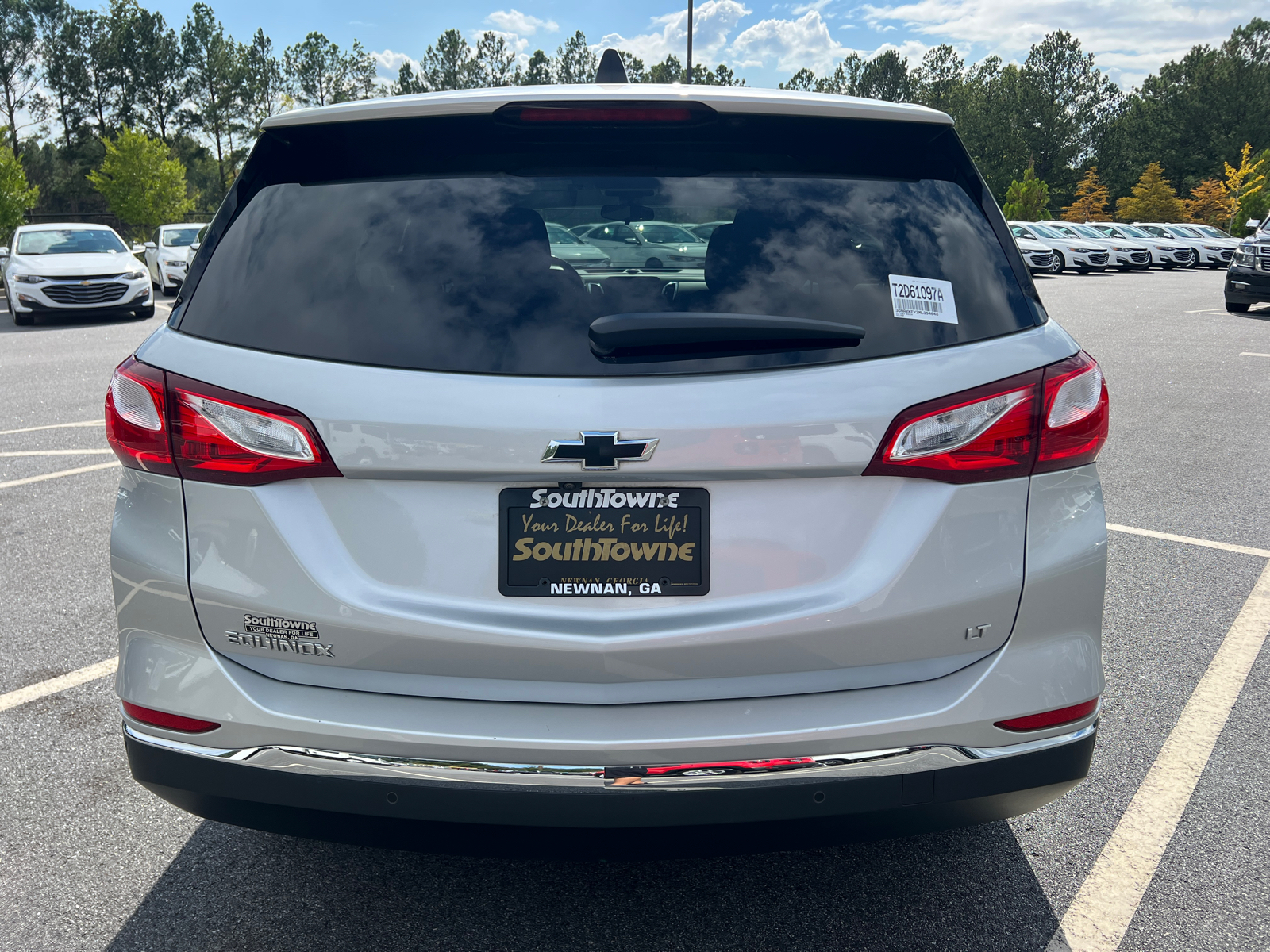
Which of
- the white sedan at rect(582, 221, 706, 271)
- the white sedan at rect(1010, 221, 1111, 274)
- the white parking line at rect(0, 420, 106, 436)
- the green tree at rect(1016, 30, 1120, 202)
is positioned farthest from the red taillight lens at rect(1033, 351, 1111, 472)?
the green tree at rect(1016, 30, 1120, 202)

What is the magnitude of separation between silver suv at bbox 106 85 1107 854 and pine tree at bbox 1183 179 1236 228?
7464 centimetres

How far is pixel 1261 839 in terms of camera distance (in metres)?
2.75

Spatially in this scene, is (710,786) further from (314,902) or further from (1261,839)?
(1261,839)

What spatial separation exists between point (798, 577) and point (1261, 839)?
178cm

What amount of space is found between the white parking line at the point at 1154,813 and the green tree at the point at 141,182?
45.4 m

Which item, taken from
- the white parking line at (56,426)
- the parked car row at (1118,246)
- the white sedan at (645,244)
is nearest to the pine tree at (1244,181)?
the parked car row at (1118,246)

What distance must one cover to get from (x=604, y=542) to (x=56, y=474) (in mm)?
6030

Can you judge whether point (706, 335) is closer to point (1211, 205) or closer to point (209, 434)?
point (209, 434)

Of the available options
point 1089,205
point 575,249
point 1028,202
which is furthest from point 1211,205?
point 575,249

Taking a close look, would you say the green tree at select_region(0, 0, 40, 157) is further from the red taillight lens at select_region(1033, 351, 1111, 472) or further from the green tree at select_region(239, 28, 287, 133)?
the red taillight lens at select_region(1033, 351, 1111, 472)

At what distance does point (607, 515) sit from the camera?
74.3 inches

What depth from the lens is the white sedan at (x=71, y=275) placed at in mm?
17047

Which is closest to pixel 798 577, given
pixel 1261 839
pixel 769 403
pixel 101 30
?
pixel 769 403

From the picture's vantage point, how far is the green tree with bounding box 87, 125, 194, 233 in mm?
41781
